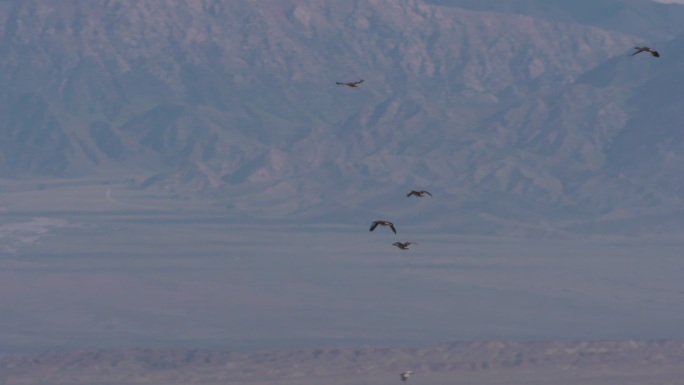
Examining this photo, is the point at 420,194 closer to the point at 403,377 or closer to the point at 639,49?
the point at 403,377

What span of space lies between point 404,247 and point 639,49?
15.0 meters

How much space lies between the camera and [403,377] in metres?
80.1

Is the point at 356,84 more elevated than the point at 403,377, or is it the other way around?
the point at 356,84

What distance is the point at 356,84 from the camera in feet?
265

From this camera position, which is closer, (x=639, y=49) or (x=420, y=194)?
(x=639, y=49)

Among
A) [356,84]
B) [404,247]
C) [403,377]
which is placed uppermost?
[356,84]

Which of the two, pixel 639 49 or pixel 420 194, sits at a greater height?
pixel 639 49

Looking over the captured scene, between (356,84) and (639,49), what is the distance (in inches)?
565

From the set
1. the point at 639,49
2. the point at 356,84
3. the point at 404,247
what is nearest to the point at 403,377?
the point at 404,247

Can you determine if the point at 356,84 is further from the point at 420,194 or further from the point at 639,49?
the point at 639,49

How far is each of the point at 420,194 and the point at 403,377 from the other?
26.7 feet

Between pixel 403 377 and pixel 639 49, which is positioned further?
pixel 403 377

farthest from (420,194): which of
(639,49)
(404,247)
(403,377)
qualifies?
(639,49)

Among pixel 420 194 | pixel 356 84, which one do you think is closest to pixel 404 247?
pixel 420 194
